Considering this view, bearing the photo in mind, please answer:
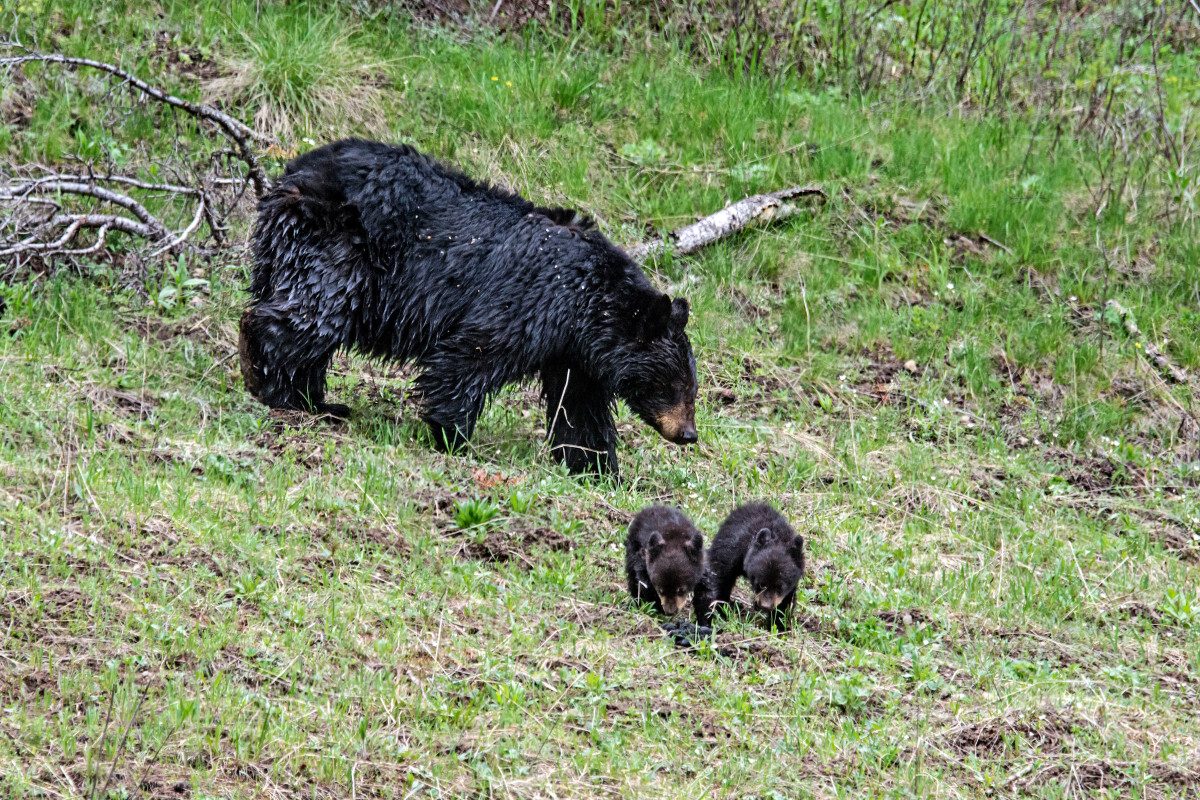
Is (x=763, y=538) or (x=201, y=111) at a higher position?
(x=201, y=111)

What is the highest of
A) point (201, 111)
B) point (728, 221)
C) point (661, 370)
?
point (201, 111)

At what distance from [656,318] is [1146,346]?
528cm

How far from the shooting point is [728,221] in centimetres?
1111

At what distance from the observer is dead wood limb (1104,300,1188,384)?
10.6m

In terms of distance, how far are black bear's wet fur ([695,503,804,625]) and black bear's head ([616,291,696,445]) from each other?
1716mm

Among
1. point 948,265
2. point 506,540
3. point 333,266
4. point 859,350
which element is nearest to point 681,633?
point 506,540

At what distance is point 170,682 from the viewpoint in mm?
4422

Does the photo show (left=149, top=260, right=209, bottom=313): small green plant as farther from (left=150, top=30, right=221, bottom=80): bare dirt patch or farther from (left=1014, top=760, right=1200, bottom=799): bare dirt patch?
(left=1014, top=760, right=1200, bottom=799): bare dirt patch

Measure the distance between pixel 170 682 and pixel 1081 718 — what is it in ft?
11.6

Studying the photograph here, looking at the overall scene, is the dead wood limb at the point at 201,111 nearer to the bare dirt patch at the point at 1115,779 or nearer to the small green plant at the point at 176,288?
the small green plant at the point at 176,288

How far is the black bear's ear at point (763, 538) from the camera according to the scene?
580 cm

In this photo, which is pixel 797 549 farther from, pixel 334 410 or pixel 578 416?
pixel 334 410

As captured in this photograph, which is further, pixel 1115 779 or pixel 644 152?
pixel 644 152

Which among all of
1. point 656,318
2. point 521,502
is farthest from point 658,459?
point 521,502
